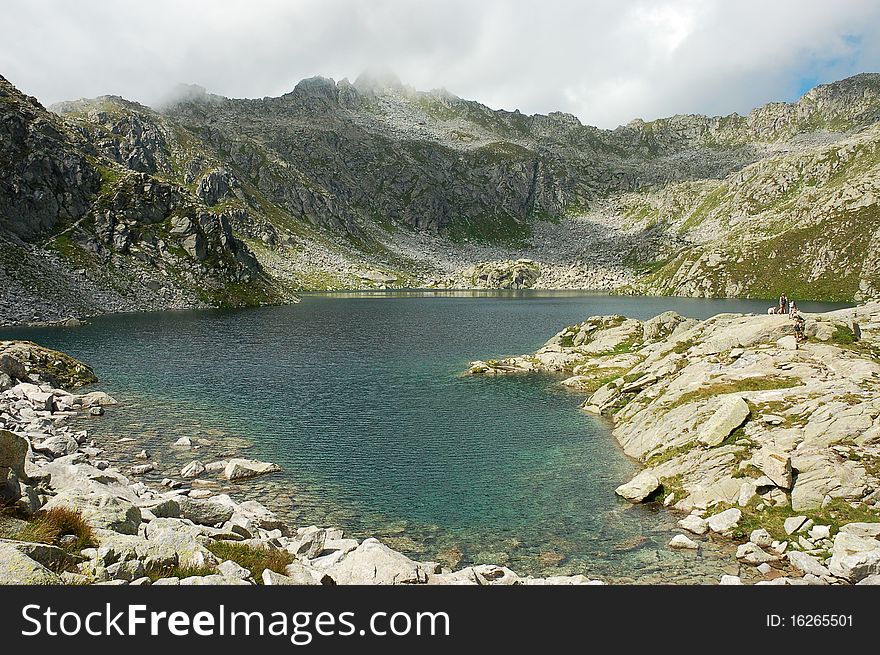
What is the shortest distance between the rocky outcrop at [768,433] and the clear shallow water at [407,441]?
2.63 metres

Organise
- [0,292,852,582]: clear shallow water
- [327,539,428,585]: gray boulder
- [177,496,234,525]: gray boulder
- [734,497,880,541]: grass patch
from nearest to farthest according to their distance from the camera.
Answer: [327,539,428,585]: gray boulder
[177,496,234,525]: gray boulder
[734,497,880,541]: grass patch
[0,292,852,582]: clear shallow water

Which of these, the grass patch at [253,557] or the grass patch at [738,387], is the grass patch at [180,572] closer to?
the grass patch at [253,557]

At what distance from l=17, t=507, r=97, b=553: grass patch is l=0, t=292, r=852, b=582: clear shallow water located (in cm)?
1389

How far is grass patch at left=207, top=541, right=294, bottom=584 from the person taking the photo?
57.2 feet

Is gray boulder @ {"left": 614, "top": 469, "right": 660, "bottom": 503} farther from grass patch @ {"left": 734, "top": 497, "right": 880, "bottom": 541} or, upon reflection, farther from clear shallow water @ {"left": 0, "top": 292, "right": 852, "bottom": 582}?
grass patch @ {"left": 734, "top": 497, "right": 880, "bottom": 541}

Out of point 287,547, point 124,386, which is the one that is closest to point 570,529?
point 287,547

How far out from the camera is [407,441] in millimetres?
44656

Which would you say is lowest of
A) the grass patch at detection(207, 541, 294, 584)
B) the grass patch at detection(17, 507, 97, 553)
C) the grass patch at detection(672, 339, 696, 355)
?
the grass patch at detection(207, 541, 294, 584)

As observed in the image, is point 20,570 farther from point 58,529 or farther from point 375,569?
point 375,569

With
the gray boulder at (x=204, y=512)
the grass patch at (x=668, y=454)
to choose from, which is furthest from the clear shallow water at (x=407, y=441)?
the gray boulder at (x=204, y=512)

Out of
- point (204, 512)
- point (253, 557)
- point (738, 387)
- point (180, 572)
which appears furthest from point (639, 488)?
point (180, 572)

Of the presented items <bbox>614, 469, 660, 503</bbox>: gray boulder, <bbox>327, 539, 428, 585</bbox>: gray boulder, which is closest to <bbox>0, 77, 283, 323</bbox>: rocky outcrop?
<bbox>327, 539, 428, 585</bbox>: gray boulder

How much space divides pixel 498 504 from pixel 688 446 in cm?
1398

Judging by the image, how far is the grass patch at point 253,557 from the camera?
1744 cm
